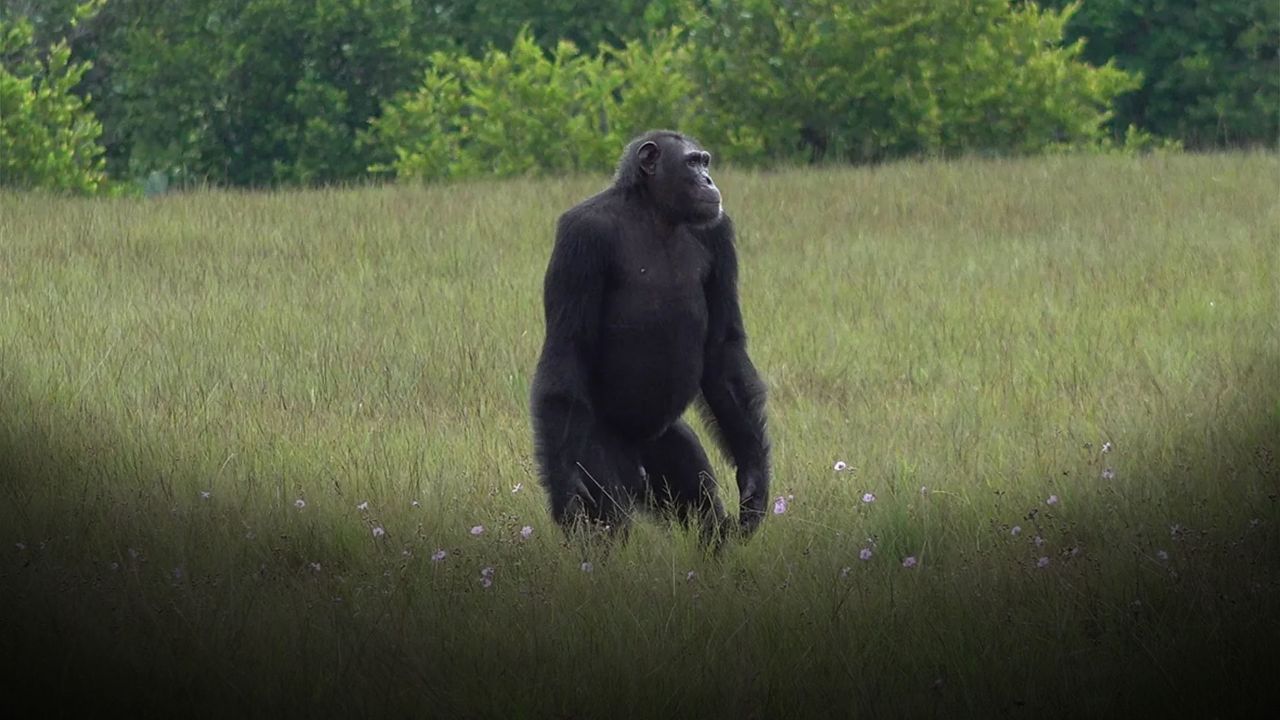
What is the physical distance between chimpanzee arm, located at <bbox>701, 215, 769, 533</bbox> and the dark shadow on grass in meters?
0.79

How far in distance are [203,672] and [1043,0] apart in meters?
36.8

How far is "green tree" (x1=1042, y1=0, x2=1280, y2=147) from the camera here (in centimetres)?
3591

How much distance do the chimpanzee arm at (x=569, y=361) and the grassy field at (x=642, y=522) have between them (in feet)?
0.88

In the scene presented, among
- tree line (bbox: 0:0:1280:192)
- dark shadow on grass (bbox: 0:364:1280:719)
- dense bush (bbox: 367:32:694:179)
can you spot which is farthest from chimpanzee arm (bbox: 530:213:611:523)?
dense bush (bbox: 367:32:694:179)

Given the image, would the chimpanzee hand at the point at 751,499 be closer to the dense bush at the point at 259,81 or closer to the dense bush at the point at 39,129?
the dense bush at the point at 39,129

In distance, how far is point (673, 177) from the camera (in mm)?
5816

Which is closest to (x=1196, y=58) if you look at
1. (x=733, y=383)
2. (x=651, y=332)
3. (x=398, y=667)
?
(x=733, y=383)

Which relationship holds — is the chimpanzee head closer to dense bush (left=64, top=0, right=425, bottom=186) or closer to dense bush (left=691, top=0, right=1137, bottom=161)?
dense bush (left=691, top=0, right=1137, bottom=161)

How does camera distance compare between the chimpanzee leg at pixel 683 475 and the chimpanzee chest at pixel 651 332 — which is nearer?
the chimpanzee chest at pixel 651 332

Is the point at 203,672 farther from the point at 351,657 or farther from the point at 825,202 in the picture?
the point at 825,202

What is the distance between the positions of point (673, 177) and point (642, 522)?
1.20 meters

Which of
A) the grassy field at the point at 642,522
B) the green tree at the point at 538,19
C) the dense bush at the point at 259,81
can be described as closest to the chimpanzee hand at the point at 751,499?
the grassy field at the point at 642,522

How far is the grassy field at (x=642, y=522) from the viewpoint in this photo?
486 centimetres

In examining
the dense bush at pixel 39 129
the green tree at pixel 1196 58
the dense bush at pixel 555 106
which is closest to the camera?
the dense bush at pixel 39 129
